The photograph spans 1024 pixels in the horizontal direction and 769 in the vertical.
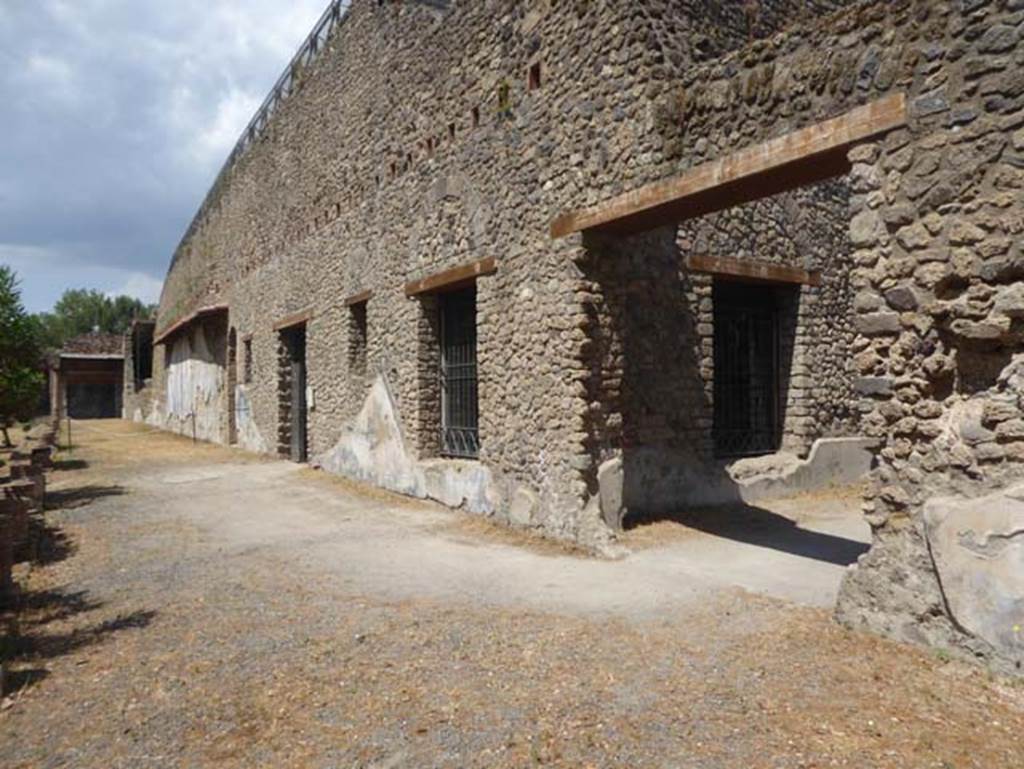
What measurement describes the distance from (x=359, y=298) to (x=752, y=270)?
5635mm

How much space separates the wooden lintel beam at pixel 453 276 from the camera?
7.73 m

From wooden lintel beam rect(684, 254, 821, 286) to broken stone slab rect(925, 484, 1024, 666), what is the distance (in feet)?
15.3

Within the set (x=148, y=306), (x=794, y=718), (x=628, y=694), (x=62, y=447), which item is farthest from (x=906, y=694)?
(x=148, y=306)

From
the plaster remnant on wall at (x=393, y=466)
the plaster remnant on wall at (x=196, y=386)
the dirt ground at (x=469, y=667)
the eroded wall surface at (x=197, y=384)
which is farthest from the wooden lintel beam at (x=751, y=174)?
the plaster remnant on wall at (x=196, y=386)

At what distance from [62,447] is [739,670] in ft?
62.2

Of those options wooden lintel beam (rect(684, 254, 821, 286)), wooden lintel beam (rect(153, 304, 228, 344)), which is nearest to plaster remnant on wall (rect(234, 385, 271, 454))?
wooden lintel beam (rect(153, 304, 228, 344))

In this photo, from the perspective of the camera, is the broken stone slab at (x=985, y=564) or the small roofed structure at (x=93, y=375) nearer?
the broken stone slab at (x=985, y=564)

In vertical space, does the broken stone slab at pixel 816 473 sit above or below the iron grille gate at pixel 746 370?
below

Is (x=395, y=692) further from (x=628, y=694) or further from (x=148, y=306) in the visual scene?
(x=148, y=306)

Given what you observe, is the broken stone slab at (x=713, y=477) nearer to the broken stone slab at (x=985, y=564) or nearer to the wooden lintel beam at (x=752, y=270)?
the wooden lintel beam at (x=752, y=270)

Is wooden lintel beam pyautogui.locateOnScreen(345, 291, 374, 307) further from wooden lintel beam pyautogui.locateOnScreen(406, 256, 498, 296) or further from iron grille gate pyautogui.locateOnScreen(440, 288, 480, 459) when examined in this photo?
iron grille gate pyautogui.locateOnScreen(440, 288, 480, 459)

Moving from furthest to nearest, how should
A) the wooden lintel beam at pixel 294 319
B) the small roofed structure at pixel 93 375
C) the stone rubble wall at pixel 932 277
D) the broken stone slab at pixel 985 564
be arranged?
the small roofed structure at pixel 93 375 → the wooden lintel beam at pixel 294 319 → the stone rubble wall at pixel 932 277 → the broken stone slab at pixel 985 564

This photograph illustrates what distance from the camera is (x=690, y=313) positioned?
789 cm

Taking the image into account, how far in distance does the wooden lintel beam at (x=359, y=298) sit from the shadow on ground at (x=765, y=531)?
5.29m
